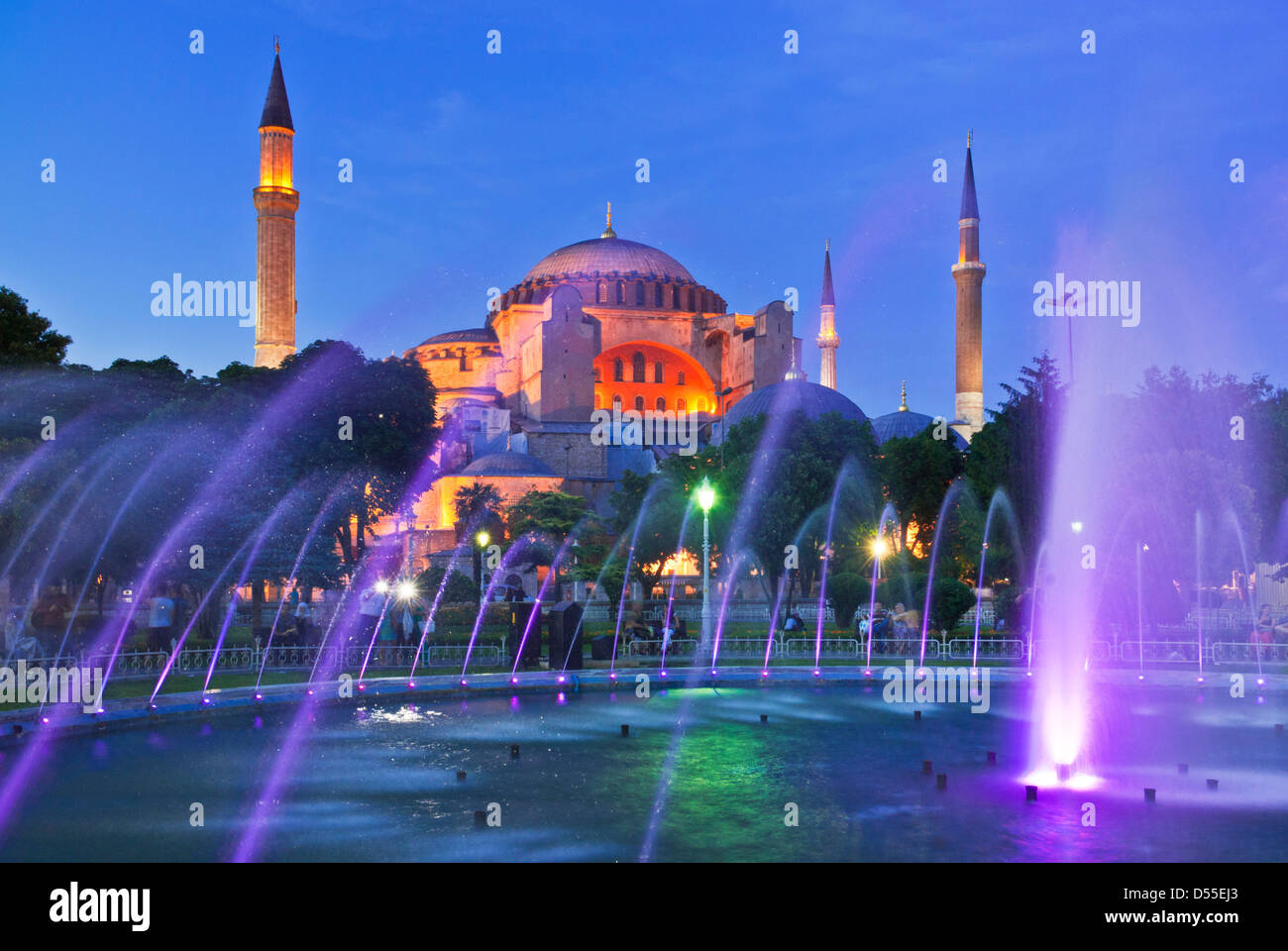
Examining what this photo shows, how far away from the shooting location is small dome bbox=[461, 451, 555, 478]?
49.6 m

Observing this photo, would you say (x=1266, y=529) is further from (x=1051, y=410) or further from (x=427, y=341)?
(x=427, y=341)

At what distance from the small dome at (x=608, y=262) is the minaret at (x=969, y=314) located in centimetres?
2085

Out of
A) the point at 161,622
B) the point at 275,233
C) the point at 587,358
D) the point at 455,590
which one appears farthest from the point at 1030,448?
the point at 587,358

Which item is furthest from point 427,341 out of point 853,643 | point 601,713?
point 601,713

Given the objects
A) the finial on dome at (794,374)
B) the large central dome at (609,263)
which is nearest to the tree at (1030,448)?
the finial on dome at (794,374)

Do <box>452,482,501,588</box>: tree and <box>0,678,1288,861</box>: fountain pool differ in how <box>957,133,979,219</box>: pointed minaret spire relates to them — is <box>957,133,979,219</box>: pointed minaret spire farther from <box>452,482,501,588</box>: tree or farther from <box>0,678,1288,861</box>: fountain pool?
<box>0,678,1288,861</box>: fountain pool

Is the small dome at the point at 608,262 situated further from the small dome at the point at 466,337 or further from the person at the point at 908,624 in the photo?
the person at the point at 908,624

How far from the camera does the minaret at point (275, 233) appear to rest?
138 feet

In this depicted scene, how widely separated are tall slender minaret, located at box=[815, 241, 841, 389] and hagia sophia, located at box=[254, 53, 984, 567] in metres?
0.09

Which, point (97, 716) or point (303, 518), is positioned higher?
point (303, 518)

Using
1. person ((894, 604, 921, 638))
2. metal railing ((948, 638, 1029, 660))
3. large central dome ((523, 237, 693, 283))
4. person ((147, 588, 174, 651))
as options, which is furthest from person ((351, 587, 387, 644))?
large central dome ((523, 237, 693, 283))

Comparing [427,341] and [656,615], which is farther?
[427,341]
